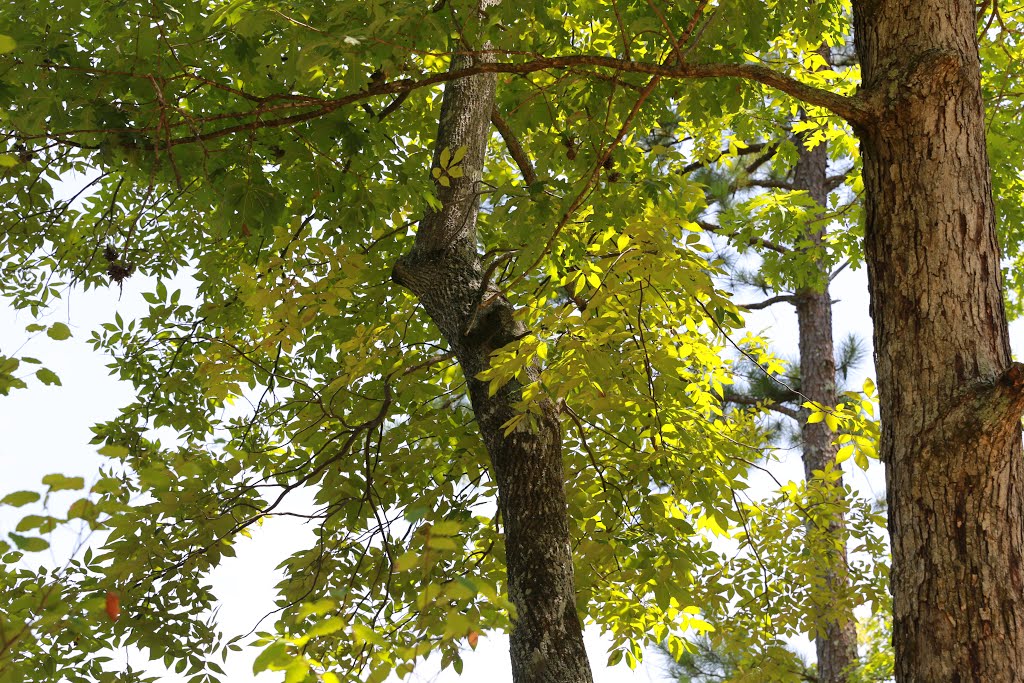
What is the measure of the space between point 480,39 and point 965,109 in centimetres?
192

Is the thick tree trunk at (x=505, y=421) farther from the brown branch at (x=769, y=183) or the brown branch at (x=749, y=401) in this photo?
the brown branch at (x=769, y=183)

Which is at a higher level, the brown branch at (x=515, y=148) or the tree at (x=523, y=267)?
the brown branch at (x=515, y=148)

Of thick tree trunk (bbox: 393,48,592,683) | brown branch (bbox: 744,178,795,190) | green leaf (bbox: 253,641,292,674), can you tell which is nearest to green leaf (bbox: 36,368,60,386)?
green leaf (bbox: 253,641,292,674)

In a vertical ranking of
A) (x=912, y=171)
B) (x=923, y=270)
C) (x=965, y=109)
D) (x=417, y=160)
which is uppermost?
(x=417, y=160)

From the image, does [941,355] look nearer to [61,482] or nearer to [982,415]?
[982,415]

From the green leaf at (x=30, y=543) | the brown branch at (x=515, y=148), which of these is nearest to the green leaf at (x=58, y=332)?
the green leaf at (x=30, y=543)

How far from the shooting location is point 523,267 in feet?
11.8

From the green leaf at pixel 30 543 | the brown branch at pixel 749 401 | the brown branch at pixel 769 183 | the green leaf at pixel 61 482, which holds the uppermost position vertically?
the brown branch at pixel 769 183

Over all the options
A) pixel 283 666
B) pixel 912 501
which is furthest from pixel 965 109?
pixel 283 666

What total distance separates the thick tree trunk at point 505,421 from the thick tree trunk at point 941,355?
147 centimetres

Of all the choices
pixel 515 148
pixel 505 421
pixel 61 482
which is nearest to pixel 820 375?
pixel 515 148

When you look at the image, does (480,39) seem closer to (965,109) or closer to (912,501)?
(965,109)

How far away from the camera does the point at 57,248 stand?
245 inches

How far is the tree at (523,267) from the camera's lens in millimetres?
2621
